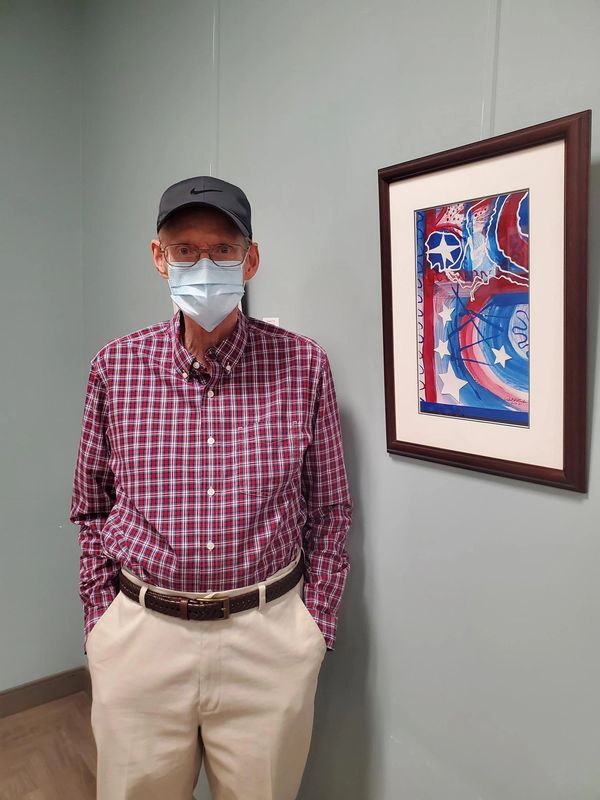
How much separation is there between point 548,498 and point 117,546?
2.91 ft

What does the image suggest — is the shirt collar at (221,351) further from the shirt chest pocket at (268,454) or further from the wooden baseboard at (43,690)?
the wooden baseboard at (43,690)

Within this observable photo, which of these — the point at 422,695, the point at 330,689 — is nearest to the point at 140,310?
the point at 330,689

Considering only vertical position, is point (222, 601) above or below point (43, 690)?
above

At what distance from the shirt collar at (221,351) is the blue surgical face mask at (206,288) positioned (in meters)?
0.06

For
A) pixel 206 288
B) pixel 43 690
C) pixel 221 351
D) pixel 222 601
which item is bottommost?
pixel 43 690

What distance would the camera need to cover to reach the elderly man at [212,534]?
116cm

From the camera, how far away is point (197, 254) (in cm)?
115

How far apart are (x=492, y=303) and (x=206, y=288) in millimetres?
550

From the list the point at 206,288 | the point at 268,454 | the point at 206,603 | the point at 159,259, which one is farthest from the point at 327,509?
the point at 159,259

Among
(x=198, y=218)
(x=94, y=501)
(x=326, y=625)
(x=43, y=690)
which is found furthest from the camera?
(x=43, y=690)

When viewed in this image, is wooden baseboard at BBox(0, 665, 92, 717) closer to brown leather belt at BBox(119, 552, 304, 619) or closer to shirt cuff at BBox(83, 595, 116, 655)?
shirt cuff at BBox(83, 595, 116, 655)

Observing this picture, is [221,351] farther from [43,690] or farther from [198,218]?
[43,690]

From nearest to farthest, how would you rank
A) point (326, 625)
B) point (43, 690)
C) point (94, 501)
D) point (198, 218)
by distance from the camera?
point (198, 218), point (326, 625), point (94, 501), point (43, 690)

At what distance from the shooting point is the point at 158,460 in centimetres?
121
